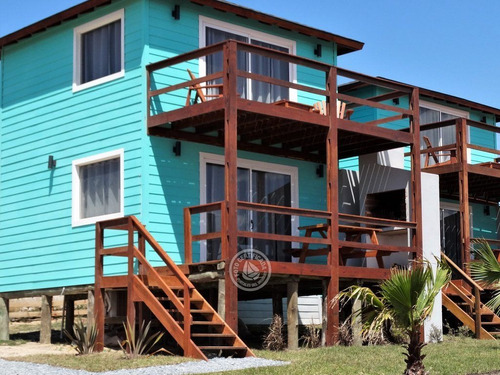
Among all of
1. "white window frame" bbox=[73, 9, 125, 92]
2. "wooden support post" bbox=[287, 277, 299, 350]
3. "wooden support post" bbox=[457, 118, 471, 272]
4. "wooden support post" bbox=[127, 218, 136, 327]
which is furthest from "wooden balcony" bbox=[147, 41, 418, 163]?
"wooden support post" bbox=[287, 277, 299, 350]

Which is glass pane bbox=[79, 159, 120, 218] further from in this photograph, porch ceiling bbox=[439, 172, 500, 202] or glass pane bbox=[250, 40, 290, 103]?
porch ceiling bbox=[439, 172, 500, 202]

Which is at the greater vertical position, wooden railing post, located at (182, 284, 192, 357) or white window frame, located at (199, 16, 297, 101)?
white window frame, located at (199, 16, 297, 101)

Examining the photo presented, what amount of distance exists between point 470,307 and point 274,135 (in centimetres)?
578

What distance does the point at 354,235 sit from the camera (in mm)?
18891

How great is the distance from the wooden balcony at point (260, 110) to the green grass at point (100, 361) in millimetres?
4284

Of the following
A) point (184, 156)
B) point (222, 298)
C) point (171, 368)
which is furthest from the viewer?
point (184, 156)

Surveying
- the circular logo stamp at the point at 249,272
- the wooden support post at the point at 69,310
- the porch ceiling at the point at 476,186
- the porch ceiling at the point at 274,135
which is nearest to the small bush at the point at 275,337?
the circular logo stamp at the point at 249,272

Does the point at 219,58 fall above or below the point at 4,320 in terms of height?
above

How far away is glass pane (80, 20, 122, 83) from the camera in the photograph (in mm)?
17812

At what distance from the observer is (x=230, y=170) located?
14.8 m

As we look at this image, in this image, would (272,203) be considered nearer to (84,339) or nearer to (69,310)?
(69,310)

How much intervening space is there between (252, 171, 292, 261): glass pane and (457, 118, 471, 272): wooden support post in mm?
4370

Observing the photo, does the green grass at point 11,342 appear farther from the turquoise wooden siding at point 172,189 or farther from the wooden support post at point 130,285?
the wooden support post at point 130,285

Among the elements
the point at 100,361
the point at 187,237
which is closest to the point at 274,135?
the point at 187,237
